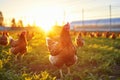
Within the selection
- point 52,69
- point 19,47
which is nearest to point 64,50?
point 52,69

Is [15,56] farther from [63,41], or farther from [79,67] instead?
[63,41]

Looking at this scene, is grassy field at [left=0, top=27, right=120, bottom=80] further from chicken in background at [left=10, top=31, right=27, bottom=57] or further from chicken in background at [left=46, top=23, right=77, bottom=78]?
chicken in background at [left=46, top=23, right=77, bottom=78]

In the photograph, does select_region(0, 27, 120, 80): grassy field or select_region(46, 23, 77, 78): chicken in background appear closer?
select_region(0, 27, 120, 80): grassy field

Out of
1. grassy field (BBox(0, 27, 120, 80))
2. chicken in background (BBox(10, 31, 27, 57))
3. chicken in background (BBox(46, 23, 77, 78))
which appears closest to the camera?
grassy field (BBox(0, 27, 120, 80))

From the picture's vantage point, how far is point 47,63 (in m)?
8.67

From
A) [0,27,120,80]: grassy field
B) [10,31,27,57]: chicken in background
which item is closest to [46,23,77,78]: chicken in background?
[0,27,120,80]: grassy field

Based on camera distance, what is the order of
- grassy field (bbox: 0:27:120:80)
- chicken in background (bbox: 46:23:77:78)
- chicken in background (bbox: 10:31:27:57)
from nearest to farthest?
grassy field (bbox: 0:27:120:80), chicken in background (bbox: 46:23:77:78), chicken in background (bbox: 10:31:27:57)

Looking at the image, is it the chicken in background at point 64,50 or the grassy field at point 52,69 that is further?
the chicken in background at point 64,50

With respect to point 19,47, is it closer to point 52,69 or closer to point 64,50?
point 52,69

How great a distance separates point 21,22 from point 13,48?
3884cm

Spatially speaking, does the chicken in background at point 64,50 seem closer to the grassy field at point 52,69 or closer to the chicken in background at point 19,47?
the grassy field at point 52,69

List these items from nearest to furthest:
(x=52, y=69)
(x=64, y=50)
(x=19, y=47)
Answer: (x=64, y=50)
(x=52, y=69)
(x=19, y=47)

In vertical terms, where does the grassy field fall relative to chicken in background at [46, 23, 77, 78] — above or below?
below

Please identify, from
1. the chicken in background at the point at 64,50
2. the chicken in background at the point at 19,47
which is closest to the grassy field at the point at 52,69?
the chicken in background at the point at 19,47
